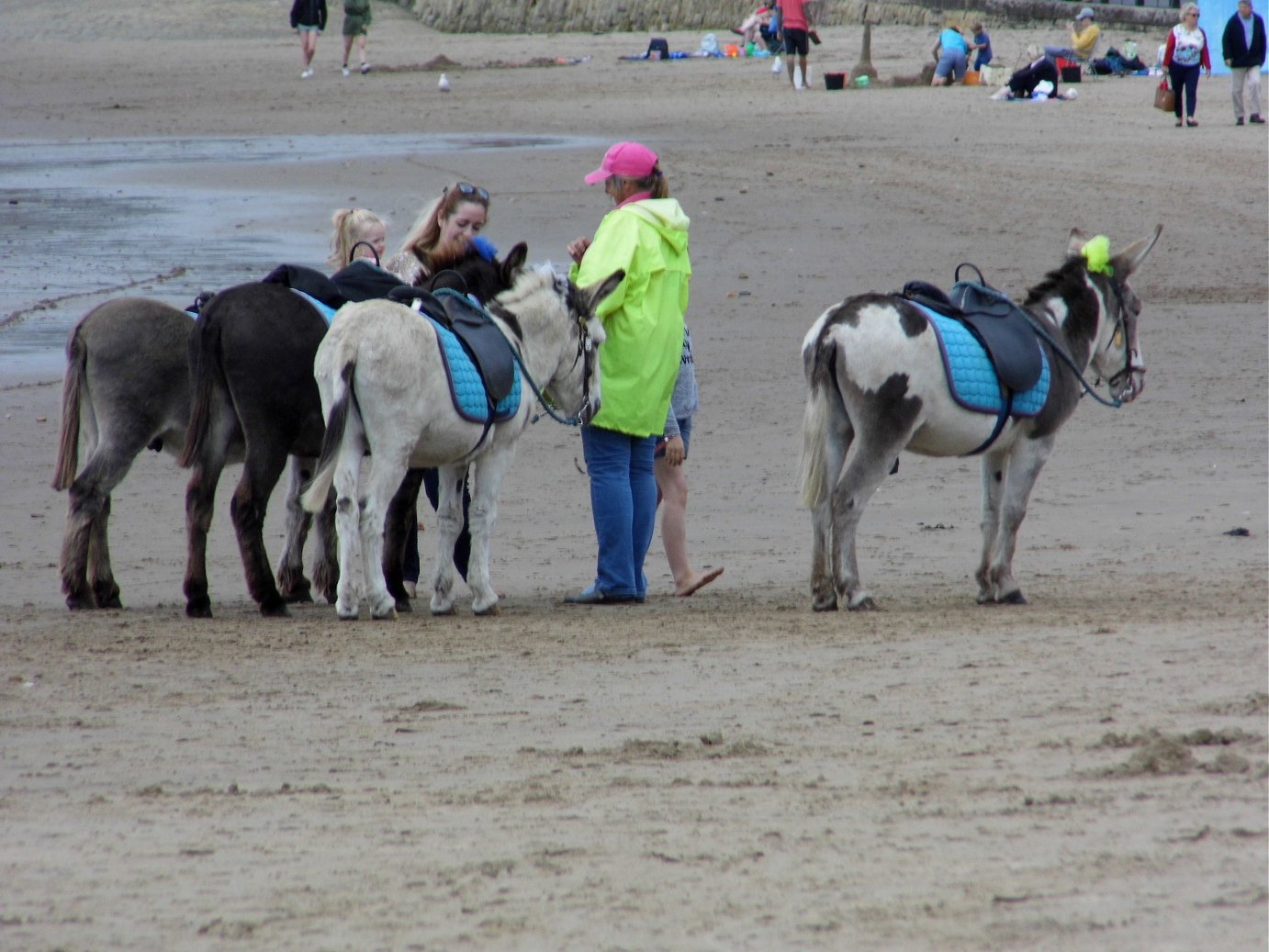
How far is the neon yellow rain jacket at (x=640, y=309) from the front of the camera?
337 inches

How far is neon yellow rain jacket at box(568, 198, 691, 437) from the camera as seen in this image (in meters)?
8.55

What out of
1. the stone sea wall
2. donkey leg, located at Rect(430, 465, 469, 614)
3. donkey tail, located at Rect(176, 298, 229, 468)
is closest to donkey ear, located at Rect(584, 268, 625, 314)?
donkey leg, located at Rect(430, 465, 469, 614)

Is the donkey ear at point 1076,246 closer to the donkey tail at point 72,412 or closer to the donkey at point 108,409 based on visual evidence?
the donkey at point 108,409

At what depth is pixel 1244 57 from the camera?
25641 millimetres

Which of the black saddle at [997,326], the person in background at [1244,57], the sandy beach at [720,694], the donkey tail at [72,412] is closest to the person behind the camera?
the sandy beach at [720,694]

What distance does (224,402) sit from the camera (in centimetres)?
830

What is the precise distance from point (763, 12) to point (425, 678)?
39709 mm

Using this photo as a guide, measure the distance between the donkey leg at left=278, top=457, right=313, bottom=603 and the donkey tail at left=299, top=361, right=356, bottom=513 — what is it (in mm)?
1169

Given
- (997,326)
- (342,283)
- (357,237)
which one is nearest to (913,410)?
(997,326)

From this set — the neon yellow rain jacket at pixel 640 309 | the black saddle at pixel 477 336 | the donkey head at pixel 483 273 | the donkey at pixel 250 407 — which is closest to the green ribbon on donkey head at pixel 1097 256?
Answer: the neon yellow rain jacket at pixel 640 309

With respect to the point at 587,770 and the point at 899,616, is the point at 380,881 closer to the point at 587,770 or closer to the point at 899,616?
the point at 587,770

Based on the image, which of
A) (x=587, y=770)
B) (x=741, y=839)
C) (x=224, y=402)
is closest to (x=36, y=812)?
(x=587, y=770)

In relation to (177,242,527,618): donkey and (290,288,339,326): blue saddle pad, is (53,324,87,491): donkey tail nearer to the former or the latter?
(177,242,527,618): donkey

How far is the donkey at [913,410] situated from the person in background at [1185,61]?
18.6 metres
